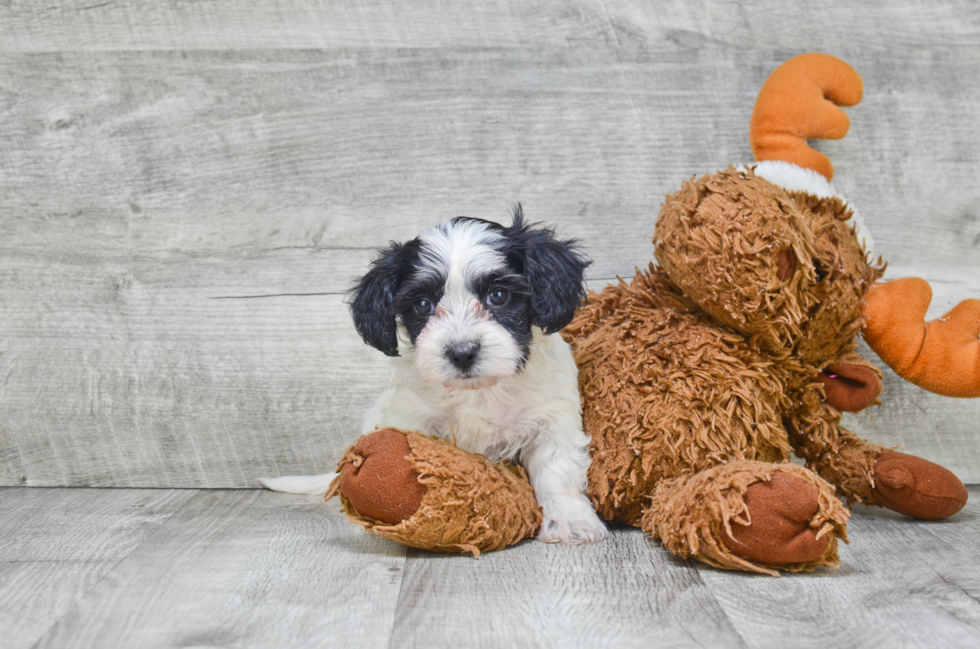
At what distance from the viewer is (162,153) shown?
2266 millimetres

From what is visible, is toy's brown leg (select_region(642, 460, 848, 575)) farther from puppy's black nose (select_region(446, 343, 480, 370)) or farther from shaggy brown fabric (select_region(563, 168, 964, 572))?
puppy's black nose (select_region(446, 343, 480, 370))

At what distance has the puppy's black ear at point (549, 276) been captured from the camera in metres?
1.58

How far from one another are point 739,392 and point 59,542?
1.44 m

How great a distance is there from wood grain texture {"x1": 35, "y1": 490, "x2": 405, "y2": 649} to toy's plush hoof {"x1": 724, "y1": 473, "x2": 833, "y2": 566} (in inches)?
23.7

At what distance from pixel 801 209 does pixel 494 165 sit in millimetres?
863

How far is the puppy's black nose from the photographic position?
4.86 ft

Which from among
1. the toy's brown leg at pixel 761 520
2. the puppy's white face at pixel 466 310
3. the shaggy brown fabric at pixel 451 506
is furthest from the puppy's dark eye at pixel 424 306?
the toy's brown leg at pixel 761 520

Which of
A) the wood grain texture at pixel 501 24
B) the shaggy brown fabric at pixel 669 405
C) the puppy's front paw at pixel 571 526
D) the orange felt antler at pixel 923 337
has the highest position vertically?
the wood grain texture at pixel 501 24

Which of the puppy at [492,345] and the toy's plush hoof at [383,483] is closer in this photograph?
the toy's plush hoof at [383,483]

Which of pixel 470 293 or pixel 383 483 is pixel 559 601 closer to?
pixel 383 483

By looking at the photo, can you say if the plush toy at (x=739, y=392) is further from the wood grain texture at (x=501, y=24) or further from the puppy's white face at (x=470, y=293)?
the wood grain texture at (x=501, y=24)

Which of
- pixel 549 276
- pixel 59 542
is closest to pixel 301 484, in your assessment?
pixel 59 542

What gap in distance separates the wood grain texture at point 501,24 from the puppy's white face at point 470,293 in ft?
2.75

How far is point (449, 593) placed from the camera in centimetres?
132
